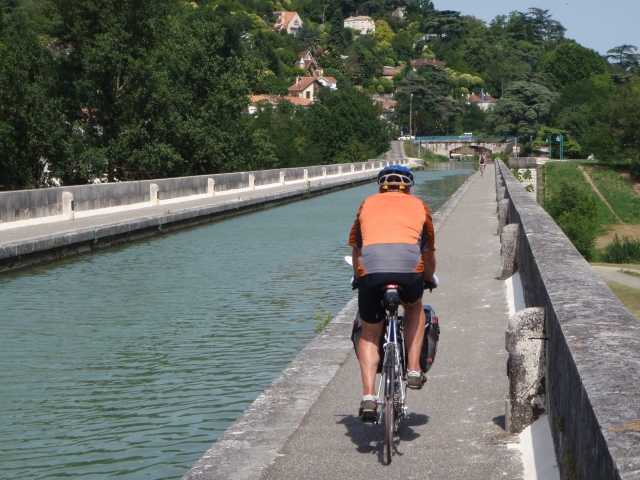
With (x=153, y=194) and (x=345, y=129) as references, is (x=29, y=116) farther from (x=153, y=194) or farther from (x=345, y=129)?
(x=345, y=129)

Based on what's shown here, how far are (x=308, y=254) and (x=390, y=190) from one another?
14.4 meters

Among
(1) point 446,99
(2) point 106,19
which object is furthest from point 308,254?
(1) point 446,99

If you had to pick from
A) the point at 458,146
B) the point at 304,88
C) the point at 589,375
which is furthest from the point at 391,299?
the point at 304,88

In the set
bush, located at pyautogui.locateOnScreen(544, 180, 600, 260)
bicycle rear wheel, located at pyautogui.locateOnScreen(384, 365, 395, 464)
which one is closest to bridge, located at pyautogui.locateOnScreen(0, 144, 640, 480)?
bicycle rear wheel, located at pyautogui.locateOnScreen(384, 365, 395, 464)

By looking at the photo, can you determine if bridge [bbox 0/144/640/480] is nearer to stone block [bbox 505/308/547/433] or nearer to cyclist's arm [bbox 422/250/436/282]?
stone block [bbox 505/308/547/433]

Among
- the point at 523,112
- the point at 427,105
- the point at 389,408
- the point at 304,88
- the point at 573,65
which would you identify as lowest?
the point at 389,408

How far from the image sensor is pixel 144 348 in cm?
1044

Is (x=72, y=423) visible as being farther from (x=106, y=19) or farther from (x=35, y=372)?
(x=106, y=19)

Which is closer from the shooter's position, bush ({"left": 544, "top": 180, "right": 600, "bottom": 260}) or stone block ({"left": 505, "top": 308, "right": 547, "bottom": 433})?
stone block ({"left": 505, "top": 308, "right": 547, "bottom": 433})

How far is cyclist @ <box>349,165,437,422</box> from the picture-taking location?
18.4 feet

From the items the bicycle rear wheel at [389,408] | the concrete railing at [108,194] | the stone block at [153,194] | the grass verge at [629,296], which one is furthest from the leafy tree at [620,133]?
the bicycle rear wheel at [389,408]

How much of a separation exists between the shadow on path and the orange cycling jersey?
1.07 metres

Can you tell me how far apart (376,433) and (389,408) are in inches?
36.0

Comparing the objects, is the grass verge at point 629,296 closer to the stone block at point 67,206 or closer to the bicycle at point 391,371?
the stone block at point 67,206
